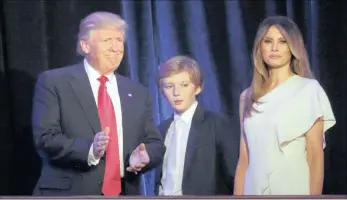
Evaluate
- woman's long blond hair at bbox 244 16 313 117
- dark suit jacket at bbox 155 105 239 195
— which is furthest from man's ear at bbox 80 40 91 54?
woman's long blond hair at bbox 244 16 313 117

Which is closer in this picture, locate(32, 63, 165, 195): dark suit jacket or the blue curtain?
locate(32, 63, 165, 195): dark suit jacket

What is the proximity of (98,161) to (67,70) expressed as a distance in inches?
14.2

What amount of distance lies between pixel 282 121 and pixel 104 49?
2.35ft

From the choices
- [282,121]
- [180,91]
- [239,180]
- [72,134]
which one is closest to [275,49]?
[282,121]

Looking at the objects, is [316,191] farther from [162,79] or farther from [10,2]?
[10,2]

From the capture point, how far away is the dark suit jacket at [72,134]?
2.90 metres

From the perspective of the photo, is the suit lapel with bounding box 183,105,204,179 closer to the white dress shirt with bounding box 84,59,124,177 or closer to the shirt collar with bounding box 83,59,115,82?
the white dress shirt with bounding box 84,59,124,177

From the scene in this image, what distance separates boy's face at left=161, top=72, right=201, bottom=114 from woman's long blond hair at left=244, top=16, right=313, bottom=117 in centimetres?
21

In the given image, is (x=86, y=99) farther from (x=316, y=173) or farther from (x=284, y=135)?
(x=316, y=173)

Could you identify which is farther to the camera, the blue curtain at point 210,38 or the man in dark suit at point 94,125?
the blue curtain at point 210,38

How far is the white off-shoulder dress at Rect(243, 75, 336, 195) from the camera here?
2898 millimetres

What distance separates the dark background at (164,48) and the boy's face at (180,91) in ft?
0.11

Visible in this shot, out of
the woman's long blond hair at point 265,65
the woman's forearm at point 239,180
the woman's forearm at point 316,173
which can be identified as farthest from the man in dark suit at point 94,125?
the woman's forearm at point 316,173

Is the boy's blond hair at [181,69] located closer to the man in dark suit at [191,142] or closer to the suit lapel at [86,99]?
the man in dark suit at [191,142]
